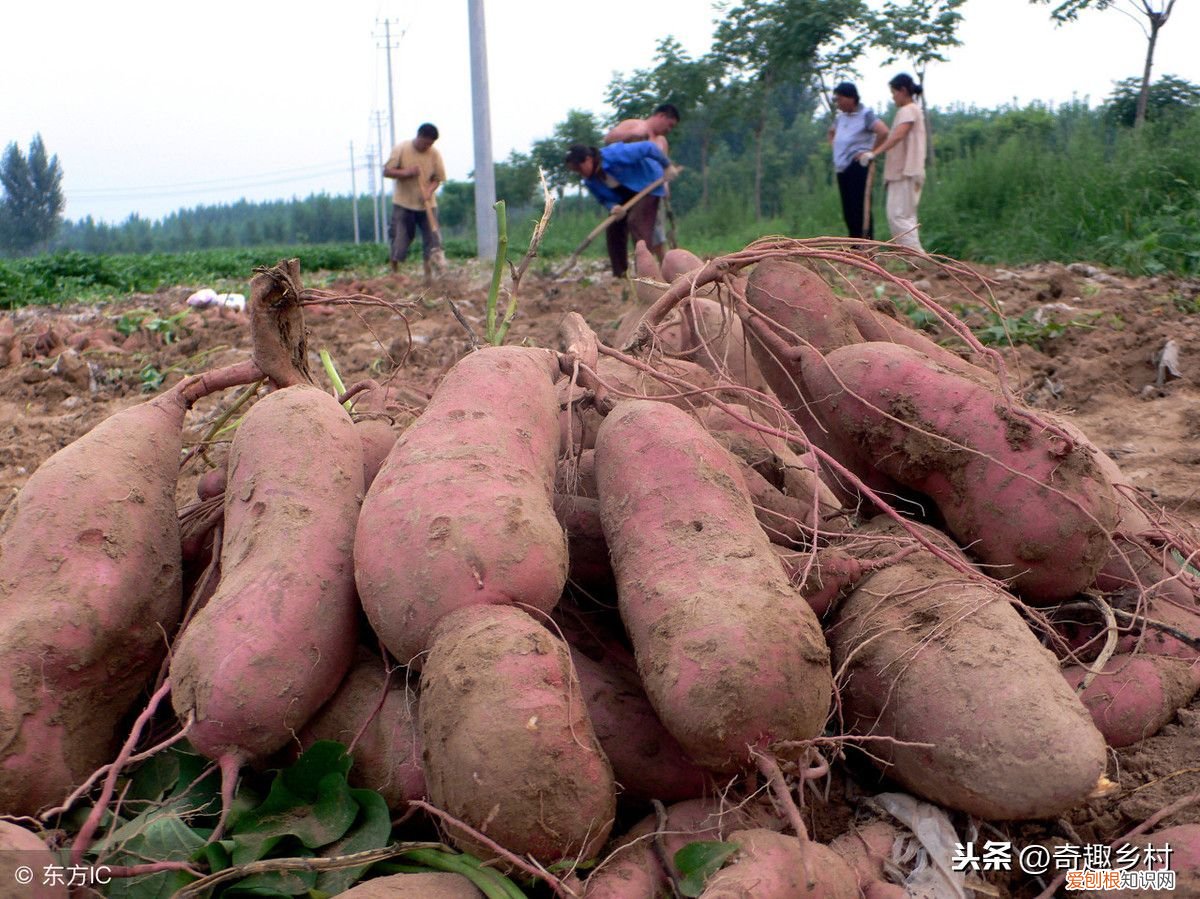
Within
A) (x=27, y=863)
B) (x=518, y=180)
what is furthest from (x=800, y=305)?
(x=518, y=180)

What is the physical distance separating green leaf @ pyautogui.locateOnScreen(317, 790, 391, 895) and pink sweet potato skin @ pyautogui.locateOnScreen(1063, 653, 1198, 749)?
128cm

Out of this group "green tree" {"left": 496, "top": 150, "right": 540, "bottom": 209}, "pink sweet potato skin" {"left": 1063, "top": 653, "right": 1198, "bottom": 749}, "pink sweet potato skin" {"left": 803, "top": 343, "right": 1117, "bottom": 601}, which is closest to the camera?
"pink sweet potato skin" {"left": 1063, "top": 653, "right": 1198, "bottom": 749}

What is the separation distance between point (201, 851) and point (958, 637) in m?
1.29

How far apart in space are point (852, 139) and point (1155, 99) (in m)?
6.92

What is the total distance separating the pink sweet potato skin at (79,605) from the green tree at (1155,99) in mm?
13544

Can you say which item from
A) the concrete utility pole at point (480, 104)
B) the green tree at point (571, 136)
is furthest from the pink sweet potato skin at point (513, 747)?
the green tree at point (571, 136)

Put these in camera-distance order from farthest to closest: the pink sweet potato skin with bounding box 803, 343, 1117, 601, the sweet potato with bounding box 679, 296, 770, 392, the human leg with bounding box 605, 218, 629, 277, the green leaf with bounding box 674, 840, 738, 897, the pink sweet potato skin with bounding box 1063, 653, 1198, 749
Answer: the human leg with bounding box 605, 218, 629, 277 → the sweet potato with bounding box 679, 296, 770, 392 → the pink sweet potato skin with bounding box 803, 343, 1117, 601 → the pink sweet potato skin with bounding box 1063, 653, 1198, 749 → the green leaf with bounding box 674, 840, 738, 897

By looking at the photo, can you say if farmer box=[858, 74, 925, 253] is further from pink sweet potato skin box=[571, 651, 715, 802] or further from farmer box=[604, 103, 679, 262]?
pink sweet potato skin box=[571, 651, 715, 802]

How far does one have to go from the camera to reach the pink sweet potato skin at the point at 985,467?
1916mm

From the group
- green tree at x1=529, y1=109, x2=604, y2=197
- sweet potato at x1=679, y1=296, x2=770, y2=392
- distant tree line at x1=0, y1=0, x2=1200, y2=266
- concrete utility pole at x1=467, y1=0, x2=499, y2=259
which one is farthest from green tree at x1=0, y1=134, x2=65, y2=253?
sweet potato at x1=679, y1=296, x2=770, y2=392

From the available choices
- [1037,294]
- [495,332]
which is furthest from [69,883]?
[1037,294]

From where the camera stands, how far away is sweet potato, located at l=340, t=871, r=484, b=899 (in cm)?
134

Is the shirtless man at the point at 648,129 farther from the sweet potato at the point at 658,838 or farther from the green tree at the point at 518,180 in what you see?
the green tree at the point at 518,180

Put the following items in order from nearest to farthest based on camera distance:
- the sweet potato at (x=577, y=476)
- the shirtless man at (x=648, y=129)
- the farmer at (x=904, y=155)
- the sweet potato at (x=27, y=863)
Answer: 1. the sweet potato at (x=27, y=863)
2. the sweet potato at (x=577, y=476)
3. the farmer at (x=904, y=155)
4. the shirtless man at (x=648, y=129)
